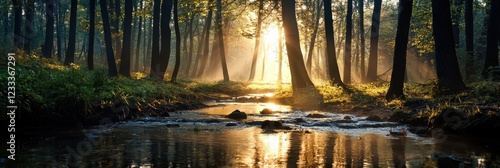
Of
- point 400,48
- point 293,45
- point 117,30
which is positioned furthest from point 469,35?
point 117,30

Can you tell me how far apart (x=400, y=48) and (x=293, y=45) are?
5.92m

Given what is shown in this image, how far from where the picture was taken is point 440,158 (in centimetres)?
703

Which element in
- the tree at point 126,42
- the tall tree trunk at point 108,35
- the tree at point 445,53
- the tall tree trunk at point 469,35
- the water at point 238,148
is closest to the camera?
the water at point 238,148

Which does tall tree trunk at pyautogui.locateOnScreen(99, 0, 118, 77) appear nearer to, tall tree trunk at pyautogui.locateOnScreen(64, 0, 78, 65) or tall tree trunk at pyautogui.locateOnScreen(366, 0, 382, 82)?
tall tree trunk at pyautogui.locateOnScreen(64, 0, 78, 65)

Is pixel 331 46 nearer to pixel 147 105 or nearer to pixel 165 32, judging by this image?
pixel 165 32

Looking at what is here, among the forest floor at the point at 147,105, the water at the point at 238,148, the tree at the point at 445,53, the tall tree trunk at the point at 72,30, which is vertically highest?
the tall tree trunk at the point at 72,30

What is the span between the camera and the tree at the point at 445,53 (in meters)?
15.2

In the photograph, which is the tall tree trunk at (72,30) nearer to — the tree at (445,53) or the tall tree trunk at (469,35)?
the tree at (445,53)

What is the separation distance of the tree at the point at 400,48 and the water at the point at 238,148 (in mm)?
5847

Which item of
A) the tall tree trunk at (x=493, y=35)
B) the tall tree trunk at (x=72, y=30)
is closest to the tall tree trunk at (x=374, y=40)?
the tall tree trunk at (x=493, y=35)

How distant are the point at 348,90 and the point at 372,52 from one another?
7910 millimetres

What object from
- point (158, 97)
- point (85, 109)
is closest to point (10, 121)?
point (85, 109)

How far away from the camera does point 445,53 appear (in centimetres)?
1534

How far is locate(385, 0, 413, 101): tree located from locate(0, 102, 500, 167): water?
5847 mm
